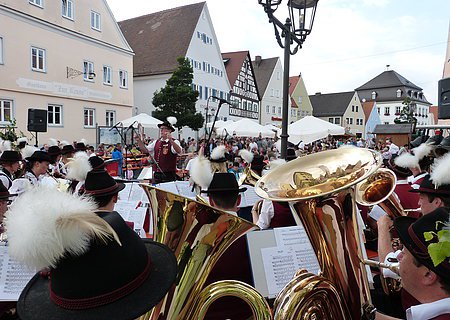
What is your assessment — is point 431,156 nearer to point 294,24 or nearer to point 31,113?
point 294,24

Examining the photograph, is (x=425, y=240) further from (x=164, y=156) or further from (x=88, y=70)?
(x=88, y=70)

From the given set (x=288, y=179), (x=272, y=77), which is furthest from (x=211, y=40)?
(x=288, y=179)

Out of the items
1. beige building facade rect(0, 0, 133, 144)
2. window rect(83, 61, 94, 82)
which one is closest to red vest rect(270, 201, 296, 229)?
beige building facade rect(0, 0, 133, 144)

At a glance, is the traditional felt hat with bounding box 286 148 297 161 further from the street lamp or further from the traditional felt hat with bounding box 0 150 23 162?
the traditional felt hat with bounding box 0 150 23 162

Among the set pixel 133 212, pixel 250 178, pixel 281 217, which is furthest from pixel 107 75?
pixel 281 217

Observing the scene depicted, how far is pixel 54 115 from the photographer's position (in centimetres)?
2078

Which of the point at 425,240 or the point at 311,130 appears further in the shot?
the point at 311,130

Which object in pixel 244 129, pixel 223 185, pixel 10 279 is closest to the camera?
pixel 10 279

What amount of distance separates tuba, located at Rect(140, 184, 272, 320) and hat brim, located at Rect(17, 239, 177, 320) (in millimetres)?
479

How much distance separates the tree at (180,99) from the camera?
84.6ft

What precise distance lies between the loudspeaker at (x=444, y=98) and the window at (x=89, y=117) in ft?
71.6

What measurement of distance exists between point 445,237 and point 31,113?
1327 centimetres

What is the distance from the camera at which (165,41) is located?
34.0m

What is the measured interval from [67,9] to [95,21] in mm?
2326
